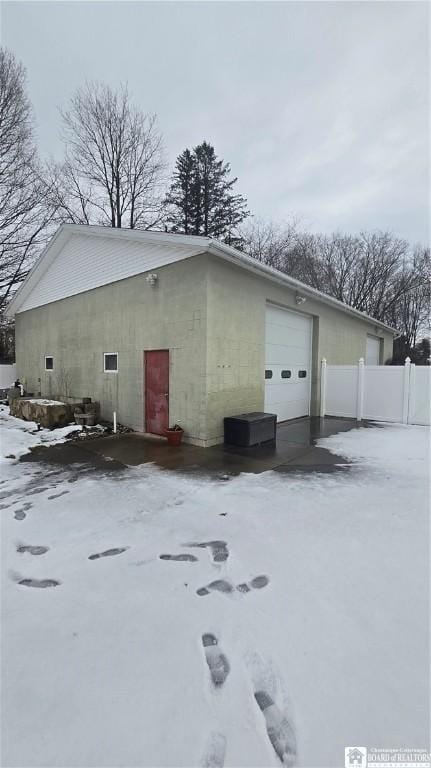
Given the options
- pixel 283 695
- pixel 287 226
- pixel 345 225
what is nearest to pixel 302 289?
pixel 283 695

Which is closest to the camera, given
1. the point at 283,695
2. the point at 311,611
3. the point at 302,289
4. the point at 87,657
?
the point at 283,695

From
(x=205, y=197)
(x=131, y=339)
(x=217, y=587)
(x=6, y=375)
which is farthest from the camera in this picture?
(x=205, y=197)

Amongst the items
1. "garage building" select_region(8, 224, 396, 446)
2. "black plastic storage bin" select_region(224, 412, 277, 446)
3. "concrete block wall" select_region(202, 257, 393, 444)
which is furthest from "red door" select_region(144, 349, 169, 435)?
"black plastic storage bin" select_region(224, 412, 277, 446)

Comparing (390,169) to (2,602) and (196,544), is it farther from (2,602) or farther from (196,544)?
(2,602)

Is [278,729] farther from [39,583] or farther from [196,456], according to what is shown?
[196,456]

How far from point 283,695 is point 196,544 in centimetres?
147

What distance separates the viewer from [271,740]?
1412 millimetres

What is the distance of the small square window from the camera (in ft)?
28.3

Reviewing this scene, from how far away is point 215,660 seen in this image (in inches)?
71.1

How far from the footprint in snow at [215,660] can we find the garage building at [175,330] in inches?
181

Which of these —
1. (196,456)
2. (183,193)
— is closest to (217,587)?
(196,456)

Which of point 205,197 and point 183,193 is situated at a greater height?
point 183,193

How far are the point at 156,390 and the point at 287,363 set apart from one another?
152 inches
